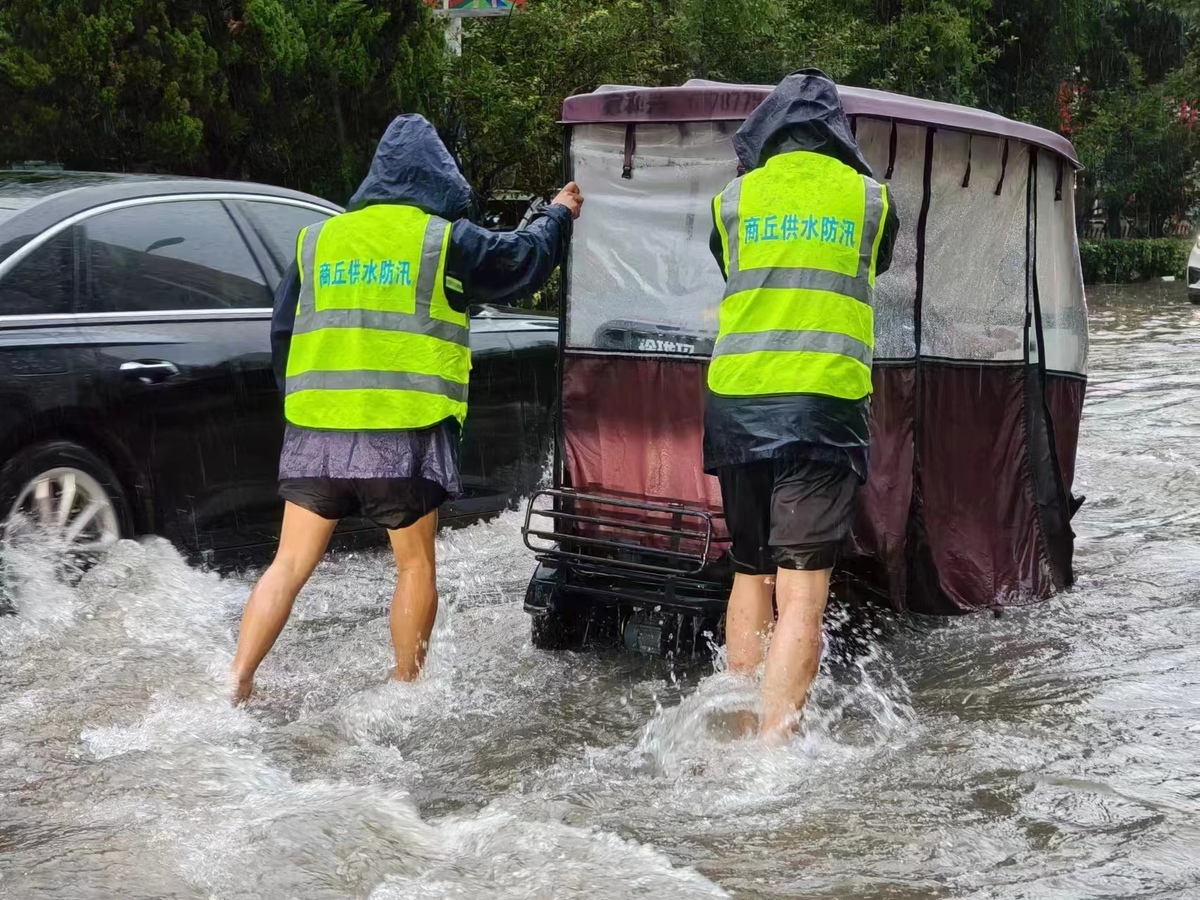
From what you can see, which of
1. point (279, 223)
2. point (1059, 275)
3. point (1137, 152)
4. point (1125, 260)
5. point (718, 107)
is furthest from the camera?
point (1137, 152)

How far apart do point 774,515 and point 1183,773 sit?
1318mm

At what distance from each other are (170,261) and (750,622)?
2.77m

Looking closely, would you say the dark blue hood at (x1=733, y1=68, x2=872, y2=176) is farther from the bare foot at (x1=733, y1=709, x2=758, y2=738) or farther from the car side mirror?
the car side mirror

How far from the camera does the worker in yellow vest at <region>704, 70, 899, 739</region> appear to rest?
4.20 m

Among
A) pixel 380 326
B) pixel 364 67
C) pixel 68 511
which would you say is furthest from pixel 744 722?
pixel 364 67

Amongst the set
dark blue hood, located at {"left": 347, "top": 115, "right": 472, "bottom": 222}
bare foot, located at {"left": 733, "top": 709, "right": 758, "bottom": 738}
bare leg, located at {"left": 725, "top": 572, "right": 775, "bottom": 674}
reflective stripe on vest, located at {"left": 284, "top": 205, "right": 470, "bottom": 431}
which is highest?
dark blue hood, located at {"left": 347, "top": 115, "right": 472, "bottom": 222}

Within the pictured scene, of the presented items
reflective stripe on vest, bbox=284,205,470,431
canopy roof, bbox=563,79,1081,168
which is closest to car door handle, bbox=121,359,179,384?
reflective stripe on vest, bbox=284,205,470,431

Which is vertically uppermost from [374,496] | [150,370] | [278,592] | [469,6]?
[469,6]

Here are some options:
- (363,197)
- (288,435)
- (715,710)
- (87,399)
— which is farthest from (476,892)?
(87,399)

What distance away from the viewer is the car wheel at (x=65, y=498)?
5.20 meters

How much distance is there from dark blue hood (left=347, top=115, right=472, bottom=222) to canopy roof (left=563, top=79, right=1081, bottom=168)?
0.70m

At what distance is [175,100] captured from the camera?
33.2 feet

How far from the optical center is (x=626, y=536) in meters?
5.31

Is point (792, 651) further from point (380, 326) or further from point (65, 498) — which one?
point (65, 498)
